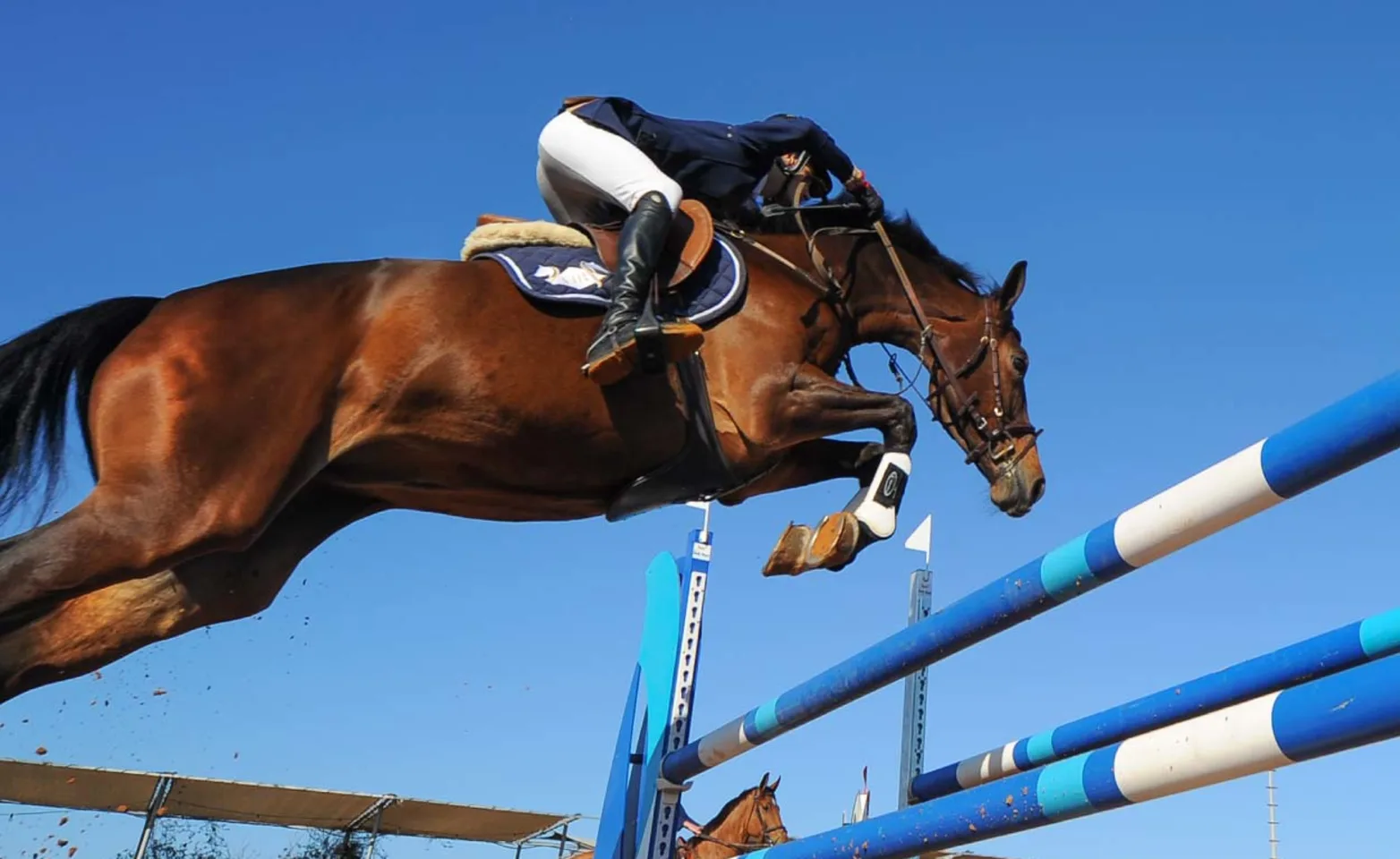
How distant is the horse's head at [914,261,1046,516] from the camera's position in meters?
4.05

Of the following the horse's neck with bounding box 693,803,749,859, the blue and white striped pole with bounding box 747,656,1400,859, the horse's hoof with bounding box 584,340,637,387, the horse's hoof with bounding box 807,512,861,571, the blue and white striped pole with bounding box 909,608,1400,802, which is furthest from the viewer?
the horse's neck with bounding box 693,803,749,859

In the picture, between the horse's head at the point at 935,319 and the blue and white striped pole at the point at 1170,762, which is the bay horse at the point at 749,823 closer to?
the horse's head at the point at 935,319

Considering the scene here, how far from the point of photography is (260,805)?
44.2 ft

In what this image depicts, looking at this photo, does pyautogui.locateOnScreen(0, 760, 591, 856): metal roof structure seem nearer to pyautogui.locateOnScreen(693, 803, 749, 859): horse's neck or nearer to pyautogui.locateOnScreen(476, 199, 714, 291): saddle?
pyautogui.locateOnScreen(693, 803, 749, 859): horse's neck

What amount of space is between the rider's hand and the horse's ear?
0.49 m

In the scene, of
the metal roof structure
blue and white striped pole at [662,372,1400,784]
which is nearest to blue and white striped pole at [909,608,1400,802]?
blue and white striped pole at [662,372,1400,784]

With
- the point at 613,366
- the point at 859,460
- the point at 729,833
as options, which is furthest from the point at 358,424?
the point at 729,833

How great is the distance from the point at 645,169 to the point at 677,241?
23 cm

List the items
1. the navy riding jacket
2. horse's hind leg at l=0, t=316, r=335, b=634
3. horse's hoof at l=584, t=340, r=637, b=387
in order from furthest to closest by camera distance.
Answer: the navy riding jacket
horse's hoof at l=584, t=340, r=637, b=387
horse's hind leg at l=0, t=316, r=335, b=634

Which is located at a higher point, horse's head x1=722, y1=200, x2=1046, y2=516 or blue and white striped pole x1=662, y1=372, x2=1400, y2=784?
horse's head x1=722, y1=200, x2=1046, y2=516

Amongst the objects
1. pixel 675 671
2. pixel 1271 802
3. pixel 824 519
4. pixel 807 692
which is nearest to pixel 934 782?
pixel 807 692

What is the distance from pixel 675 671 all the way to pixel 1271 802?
107 inches

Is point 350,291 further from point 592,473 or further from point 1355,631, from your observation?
point 1355,631

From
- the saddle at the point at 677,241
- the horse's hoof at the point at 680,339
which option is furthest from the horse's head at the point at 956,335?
the horse's hoof at the point at 680,339
